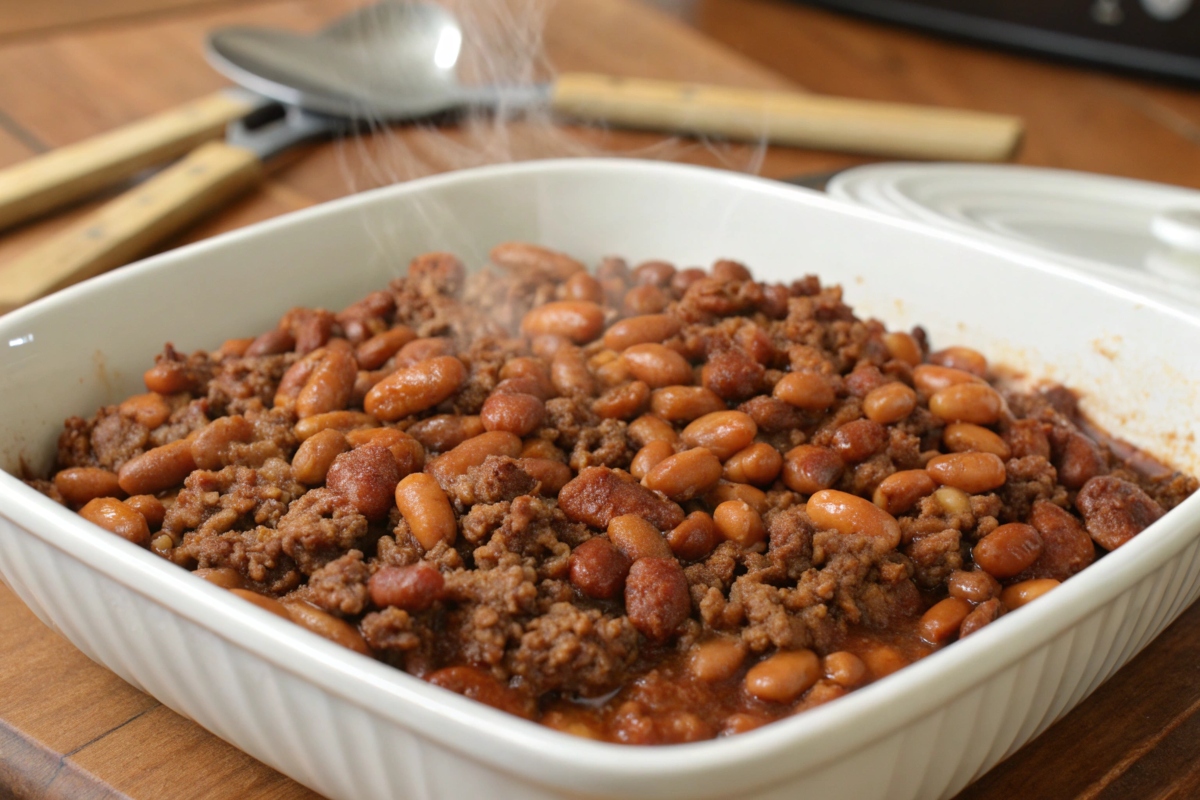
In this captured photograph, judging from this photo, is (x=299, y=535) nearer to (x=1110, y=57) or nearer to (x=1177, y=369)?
(x=1177, y=369)

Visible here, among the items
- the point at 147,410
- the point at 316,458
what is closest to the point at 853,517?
the point at 316,458

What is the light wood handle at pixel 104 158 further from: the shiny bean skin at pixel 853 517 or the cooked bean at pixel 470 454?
the shiny bean skin at pixel 853 517

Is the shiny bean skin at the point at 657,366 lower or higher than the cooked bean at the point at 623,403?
higher

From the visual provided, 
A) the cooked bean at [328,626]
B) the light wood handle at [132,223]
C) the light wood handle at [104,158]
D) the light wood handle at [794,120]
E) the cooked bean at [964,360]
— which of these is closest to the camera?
the cooked bean at [328,626]

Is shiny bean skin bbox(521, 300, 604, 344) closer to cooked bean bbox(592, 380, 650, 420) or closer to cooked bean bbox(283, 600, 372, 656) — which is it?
cooked bean bbox(592, 380, 650, 420)

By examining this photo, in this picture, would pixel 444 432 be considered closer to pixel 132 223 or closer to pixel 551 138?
pixel 132 223

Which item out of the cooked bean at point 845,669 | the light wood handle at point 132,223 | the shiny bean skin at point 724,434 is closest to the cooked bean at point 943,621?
the cooked bean at point 845,669
